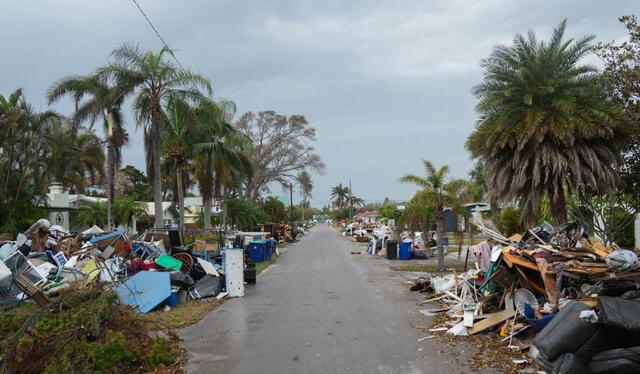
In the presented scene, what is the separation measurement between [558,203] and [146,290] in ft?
39.8

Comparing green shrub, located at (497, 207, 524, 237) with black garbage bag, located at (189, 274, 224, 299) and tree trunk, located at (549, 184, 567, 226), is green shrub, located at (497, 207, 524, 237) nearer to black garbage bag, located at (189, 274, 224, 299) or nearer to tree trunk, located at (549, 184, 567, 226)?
tree trunk, located at (549, 184, 567, 226)

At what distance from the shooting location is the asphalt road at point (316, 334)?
23.2 ft

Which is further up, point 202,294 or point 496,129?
point 496,129

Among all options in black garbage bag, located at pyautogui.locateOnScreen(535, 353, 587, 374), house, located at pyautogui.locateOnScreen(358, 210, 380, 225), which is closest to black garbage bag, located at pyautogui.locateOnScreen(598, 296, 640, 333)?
black garbage bag, located at pyautogui.locateOnScreen(535, 353, 587, 374)

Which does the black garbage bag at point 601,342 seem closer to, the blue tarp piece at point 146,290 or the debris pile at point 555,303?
the debris pile at point 555,303

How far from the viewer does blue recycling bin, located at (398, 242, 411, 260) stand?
26.8m

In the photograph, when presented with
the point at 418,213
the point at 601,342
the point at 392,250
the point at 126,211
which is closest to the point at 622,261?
the point at 601,342

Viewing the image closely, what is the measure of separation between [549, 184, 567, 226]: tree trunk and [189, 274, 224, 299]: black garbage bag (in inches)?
399

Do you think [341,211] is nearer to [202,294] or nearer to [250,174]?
[250,174]

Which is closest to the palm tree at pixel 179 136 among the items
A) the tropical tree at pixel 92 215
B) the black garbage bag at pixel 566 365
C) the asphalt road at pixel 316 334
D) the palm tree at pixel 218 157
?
the palm tree at pixel 218 157

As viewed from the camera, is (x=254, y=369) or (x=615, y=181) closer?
(x=254, y=369)

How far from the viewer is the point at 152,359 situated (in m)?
6.94

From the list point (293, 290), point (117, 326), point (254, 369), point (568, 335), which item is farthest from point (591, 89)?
point (117, 326)

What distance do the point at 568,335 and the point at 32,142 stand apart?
2756 cm
